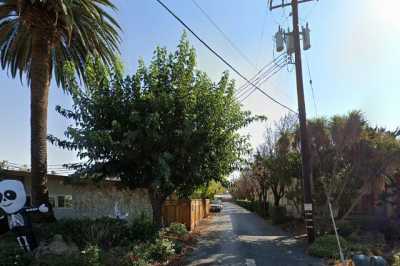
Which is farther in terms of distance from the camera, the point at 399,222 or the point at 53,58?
the point at 399,222

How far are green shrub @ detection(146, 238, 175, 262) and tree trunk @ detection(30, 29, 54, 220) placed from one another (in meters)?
4.87

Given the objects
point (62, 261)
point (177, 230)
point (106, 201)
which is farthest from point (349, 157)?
point (62, 261)

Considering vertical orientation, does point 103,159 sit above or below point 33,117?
below

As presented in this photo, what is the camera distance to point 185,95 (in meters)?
14.6

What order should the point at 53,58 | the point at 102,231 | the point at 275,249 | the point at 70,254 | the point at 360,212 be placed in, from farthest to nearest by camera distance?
1. the point at 360,212
2. the point at 53,58
3. the point at 275,249
4. the point at 102,231
5. the point at 70,254

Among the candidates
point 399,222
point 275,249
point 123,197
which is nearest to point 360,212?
point 399,222

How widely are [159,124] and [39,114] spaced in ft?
16.7

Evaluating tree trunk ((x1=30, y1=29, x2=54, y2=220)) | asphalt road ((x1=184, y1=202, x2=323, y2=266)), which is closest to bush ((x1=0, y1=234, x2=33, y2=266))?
asphalt road ((x1=184, y1=202, x2=323, y2=266))

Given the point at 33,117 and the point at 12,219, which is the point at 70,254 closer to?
the point at 12,219

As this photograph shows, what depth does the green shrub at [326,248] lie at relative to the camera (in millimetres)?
13688

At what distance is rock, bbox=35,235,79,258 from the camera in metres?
11.1

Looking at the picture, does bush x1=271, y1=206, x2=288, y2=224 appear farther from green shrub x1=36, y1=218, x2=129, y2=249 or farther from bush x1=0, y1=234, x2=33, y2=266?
bush x1=0, y1=234, x2=33, y2=266

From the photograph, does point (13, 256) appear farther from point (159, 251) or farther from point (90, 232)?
point (159, 251)

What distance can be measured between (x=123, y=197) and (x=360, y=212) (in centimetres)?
1454
